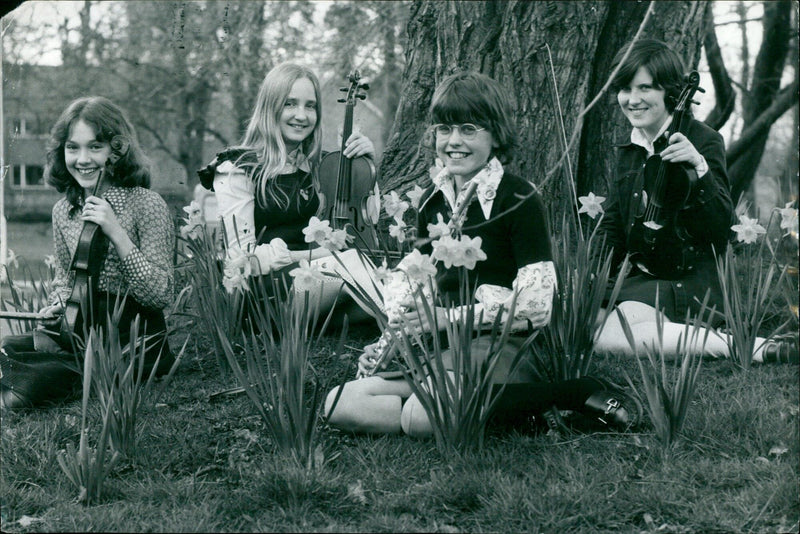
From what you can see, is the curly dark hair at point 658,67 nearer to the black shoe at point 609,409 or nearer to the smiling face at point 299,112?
the smiling face at point 299,112

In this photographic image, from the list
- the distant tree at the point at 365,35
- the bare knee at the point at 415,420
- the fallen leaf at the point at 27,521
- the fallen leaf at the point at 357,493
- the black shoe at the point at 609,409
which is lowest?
the fallen leaf at the point at 27,521

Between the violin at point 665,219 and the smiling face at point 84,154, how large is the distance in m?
2.18

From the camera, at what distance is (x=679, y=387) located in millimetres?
2502

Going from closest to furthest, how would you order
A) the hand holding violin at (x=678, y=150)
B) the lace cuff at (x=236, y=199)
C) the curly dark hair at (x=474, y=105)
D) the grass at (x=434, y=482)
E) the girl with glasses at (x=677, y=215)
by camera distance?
A: the grass at (x=434, y=482), the curly dark hair at (x=474, y=105), the hand holding violin at (x=678, y=150), the girl with glasses at (x=677, y=215), the lace cuff at (x=236, y=199)

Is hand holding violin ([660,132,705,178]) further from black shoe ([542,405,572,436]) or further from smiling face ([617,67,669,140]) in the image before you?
black shoe ([542,405,572,436])

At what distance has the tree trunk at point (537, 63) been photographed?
14.2 feet

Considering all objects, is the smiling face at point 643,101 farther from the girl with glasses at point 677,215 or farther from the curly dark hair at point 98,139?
the curly dark hair at point 98,139

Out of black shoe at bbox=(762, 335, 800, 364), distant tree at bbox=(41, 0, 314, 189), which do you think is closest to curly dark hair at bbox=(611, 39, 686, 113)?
black shoe at bbox=(762, 335, 800, 364)

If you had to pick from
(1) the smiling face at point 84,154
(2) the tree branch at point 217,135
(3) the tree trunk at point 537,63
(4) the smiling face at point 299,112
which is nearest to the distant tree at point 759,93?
(3) the tree trunk at point 537,63

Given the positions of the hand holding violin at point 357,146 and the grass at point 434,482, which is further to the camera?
the hand holding violin at point 357,146

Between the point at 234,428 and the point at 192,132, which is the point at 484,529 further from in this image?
the point at 192,132

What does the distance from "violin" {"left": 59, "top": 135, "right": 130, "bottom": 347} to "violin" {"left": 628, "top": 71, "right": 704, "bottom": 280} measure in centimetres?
213

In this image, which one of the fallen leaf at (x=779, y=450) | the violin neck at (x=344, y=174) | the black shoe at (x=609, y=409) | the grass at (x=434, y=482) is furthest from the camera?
the violin neck at (x=344, y=174)

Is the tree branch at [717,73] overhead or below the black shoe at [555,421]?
overhead
